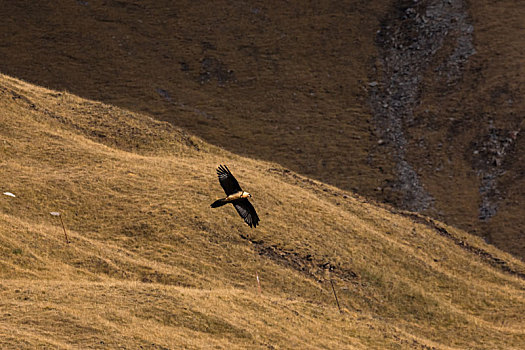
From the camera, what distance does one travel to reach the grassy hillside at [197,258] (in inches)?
918

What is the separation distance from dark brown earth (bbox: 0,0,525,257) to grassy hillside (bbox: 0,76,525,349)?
567 cm

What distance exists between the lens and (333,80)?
57.5m

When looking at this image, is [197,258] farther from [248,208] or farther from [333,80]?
[333,80]

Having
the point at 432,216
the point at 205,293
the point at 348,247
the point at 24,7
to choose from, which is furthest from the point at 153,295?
the point at 24,7

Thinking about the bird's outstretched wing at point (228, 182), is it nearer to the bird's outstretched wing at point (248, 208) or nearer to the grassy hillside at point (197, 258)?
the bird's outstretched wing at point (248, 208)

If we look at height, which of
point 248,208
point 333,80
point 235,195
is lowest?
point 248,208

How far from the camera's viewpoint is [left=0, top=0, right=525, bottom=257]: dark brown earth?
47.5 metres

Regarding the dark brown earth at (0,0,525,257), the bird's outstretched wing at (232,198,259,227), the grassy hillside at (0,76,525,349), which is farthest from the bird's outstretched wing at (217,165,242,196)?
the dark brown earth at (0,0,525,257)

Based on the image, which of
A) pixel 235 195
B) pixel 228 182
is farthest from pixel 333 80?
pixel 235 195

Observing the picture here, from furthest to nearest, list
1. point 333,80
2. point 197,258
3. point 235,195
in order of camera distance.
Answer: point 333,80
point 197,258
point 235,195

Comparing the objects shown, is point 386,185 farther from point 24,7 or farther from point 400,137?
point 24,7

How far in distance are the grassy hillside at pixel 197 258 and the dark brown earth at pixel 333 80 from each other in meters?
5.67

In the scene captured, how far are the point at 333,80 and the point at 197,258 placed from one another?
31.6 m

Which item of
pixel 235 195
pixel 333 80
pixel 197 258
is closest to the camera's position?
pixel 235 195
